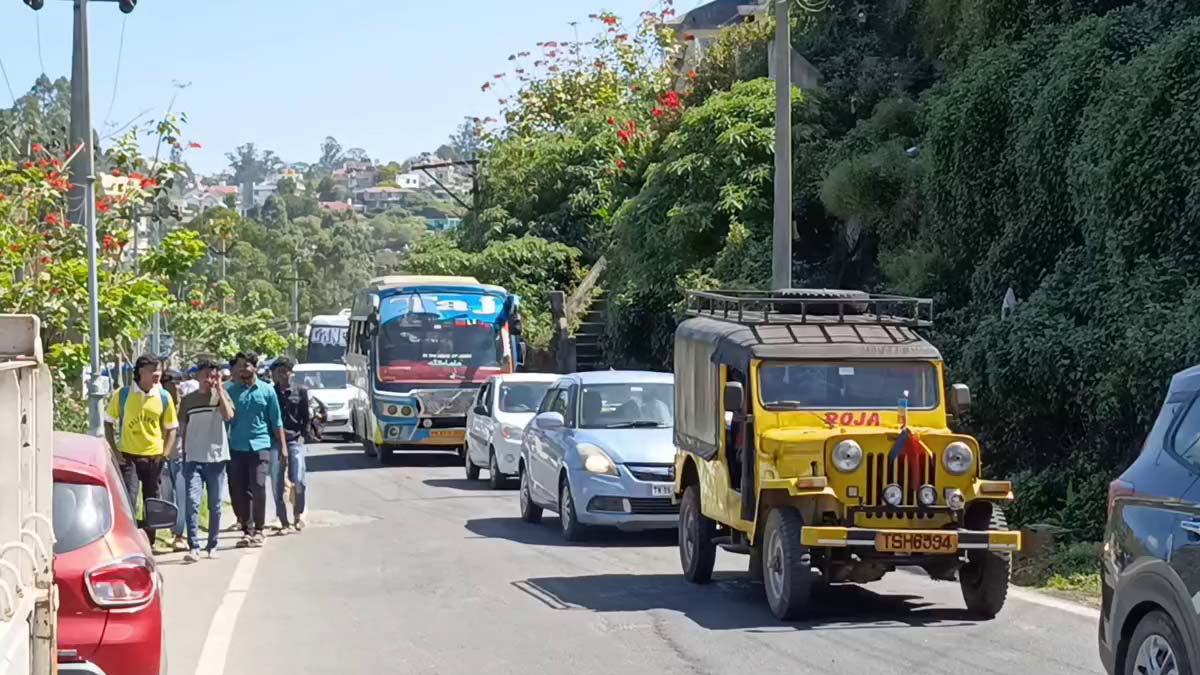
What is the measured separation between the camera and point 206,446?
1578cm

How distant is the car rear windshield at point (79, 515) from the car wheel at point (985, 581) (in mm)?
6332

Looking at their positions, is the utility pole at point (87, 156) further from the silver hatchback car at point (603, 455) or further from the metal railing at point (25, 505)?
the metal railing at point (25, 505)

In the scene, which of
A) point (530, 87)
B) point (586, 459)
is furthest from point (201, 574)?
point (530, 87)

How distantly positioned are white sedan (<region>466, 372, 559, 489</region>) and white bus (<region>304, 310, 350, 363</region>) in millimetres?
28195

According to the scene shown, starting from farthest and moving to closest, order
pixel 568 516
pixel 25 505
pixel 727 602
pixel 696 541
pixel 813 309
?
pixel 568 516, pixel 813 309, pixel 696 541, pixel 727 602, pixel 25 505

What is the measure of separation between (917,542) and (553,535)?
7143 mm

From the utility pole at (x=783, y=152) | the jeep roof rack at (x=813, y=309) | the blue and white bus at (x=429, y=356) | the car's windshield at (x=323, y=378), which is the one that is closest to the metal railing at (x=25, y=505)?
the jeep roof rack at (x=813, y=309)

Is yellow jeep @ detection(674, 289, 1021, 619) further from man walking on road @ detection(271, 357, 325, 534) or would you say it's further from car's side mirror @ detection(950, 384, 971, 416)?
man walking on road @ detection(271, 357, 325, 534)

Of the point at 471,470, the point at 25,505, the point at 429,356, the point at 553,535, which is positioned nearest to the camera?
the point at 25,505

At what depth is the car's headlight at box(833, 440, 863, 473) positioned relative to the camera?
1179 cm

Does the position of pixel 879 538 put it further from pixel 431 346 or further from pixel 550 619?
pixel 431 346

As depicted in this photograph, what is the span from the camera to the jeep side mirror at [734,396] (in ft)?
40.7

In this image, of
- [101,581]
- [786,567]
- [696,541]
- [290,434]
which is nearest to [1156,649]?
[786,567]

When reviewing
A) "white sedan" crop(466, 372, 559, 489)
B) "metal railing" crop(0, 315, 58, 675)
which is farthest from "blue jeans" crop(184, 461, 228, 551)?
"metal railing" crop(0, 315, 58, 675)
